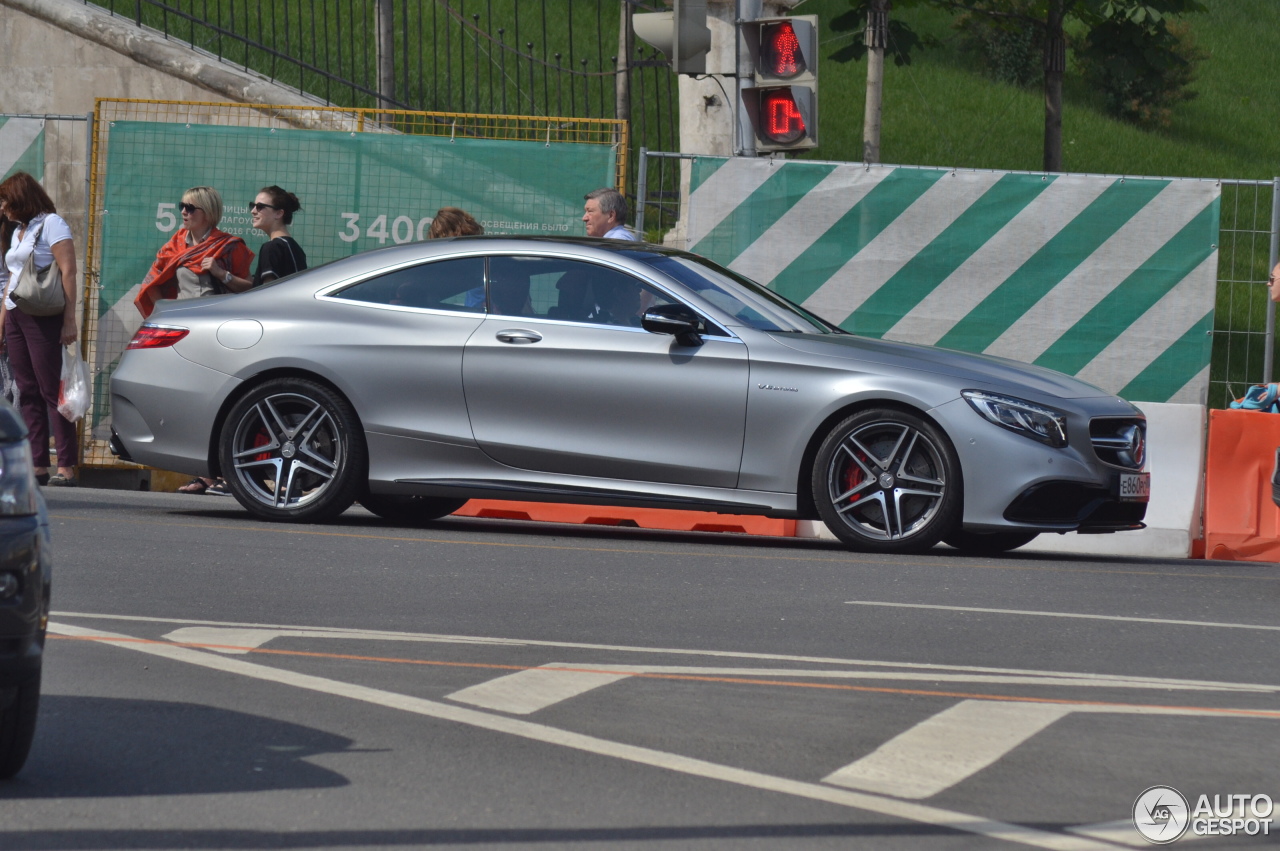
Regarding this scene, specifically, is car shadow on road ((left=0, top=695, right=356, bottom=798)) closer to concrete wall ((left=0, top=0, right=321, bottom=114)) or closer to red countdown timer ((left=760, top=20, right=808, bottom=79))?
red countdown timer ((left=760, top=20, right=808, bottom=79))

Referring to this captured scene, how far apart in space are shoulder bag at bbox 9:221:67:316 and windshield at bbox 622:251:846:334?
420cm

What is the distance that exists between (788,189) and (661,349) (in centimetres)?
346

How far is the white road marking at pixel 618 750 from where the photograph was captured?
3.90 meters

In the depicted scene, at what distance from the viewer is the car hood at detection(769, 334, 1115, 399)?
881cm

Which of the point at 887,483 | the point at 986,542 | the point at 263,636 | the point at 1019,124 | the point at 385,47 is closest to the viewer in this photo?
the point at 263,636

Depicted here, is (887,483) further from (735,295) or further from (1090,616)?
(1090,616)

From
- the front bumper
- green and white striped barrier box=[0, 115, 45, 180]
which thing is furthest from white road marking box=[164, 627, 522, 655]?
green and white striped barrier box=[0, 115, 45, 180]

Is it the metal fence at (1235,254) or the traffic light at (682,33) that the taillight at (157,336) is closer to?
the metal fence at (1235,254)

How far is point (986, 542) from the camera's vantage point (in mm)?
9609

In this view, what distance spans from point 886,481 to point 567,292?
1916 millimetres

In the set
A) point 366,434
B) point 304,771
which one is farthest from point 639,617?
point 366,434

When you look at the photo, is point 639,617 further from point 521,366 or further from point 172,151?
point 172,151

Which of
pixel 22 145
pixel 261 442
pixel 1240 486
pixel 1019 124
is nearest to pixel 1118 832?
pixel 261 442

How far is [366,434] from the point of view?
951 centimetres
